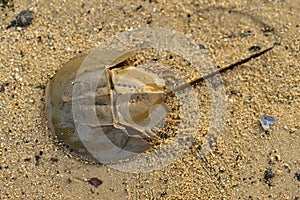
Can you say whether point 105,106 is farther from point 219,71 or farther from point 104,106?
point 219,71

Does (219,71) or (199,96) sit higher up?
(219,71)

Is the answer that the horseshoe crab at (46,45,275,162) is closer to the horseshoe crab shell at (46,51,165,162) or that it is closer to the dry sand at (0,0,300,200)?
the horseshoe crab shell at (46,51,165,162)

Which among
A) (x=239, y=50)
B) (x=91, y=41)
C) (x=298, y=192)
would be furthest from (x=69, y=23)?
(x=298, y=192)

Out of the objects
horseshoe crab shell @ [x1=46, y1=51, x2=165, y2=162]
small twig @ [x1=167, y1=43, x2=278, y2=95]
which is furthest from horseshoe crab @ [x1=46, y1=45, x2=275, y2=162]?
small twig @ [x1=167, y1=43, x2=278, y2=95]

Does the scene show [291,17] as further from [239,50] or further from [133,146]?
[133,146]

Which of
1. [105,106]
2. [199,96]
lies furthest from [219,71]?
[105,106]

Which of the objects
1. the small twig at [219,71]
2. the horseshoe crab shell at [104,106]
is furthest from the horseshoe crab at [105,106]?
the small twig at [219,71]

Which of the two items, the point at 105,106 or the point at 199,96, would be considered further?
the point at 199,96

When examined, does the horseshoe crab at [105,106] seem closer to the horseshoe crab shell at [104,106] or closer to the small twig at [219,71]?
the horseshoe crab shell at [104,106]
